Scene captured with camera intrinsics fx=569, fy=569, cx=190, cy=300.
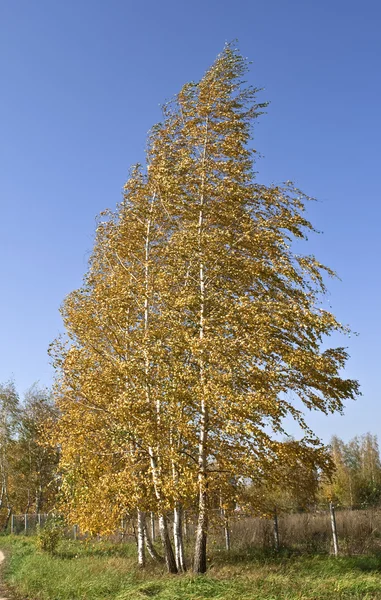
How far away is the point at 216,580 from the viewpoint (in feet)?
36.9

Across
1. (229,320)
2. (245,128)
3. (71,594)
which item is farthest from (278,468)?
(245,128)

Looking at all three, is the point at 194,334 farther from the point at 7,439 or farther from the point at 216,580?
the point at 7,439

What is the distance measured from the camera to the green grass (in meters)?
9.96

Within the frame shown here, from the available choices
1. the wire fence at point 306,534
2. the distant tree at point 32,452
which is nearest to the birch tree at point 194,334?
the wire fence at point 306,534

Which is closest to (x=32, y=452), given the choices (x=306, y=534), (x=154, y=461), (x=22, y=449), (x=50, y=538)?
(x=22, y=449)

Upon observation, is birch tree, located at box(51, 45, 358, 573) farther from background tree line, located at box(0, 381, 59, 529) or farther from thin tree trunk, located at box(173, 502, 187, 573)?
background tree line, located at box(0, 381, 59, 529)

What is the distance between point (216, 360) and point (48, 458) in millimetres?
31452

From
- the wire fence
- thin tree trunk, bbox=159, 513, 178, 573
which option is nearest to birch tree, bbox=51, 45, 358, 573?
thin tree trunk, bbox=159, 513, 178, 573

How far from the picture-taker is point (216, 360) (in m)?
11.6

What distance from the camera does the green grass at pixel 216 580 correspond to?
9961mm

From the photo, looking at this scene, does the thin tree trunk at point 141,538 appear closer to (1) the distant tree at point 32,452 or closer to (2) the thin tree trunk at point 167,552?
(2) the thin tree trunk at point 167,552

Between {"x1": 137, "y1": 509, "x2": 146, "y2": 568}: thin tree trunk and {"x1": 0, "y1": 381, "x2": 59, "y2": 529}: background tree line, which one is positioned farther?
{"x1": 0, "y1": 381, "x2": 59, "y2": 529}: background tree line

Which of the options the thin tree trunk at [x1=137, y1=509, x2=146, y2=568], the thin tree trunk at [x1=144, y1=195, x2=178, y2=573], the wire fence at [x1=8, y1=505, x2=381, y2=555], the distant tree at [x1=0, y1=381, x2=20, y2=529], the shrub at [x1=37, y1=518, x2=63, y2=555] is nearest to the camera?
the thin tree trunk at [x1=144, y1=195, x2=178, y2=573]

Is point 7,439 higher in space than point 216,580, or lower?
higher
